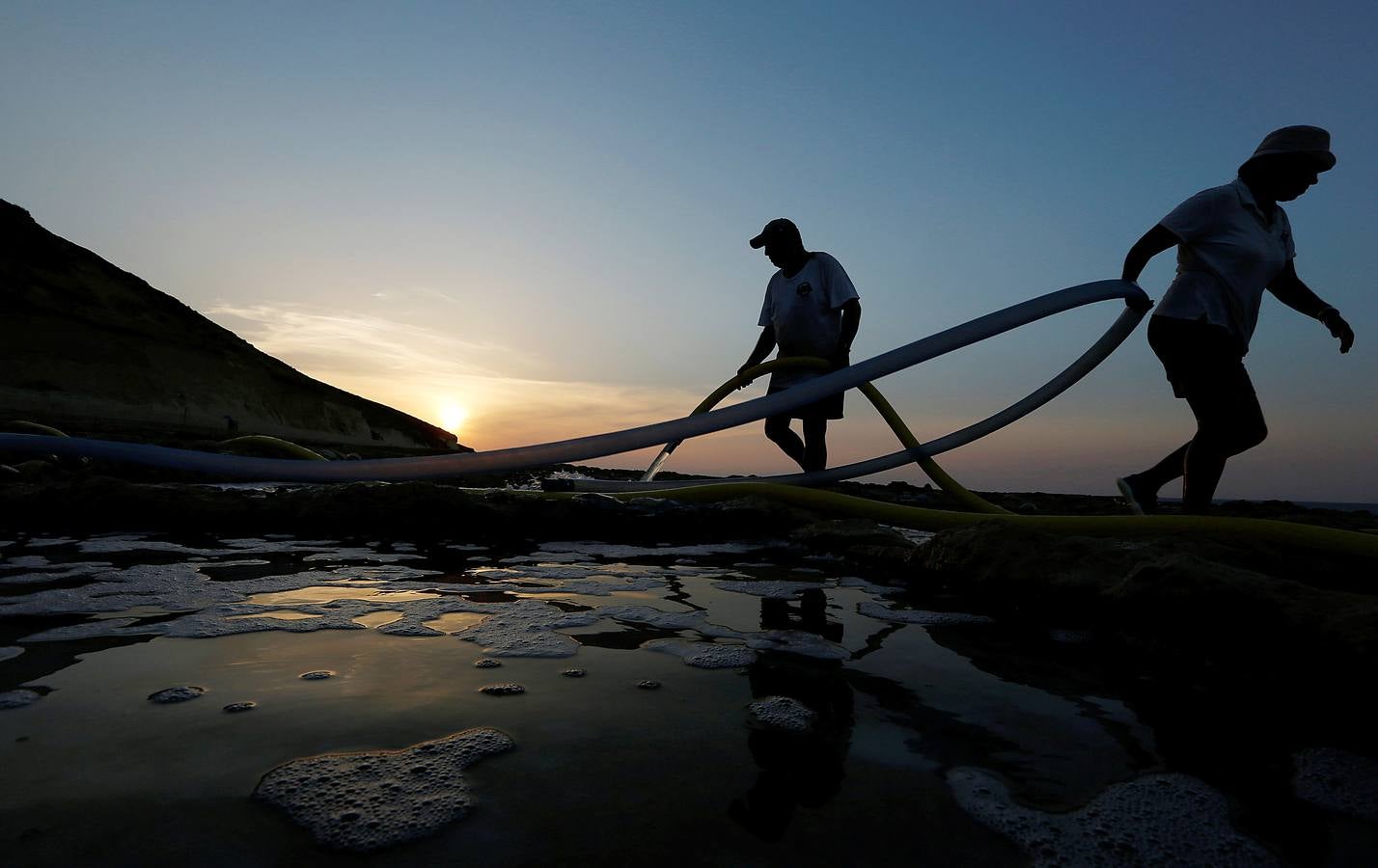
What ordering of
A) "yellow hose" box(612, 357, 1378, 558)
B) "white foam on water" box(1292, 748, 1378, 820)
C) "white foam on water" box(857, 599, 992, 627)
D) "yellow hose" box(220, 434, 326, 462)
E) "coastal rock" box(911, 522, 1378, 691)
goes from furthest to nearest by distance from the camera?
"yellow hose" box(220, 434, 326, 462), "yellow hose" box(612, 357, 1378, 558), "white foam on water" box(857, 599, 992, 627), "coastal rock" box(911, 522, 1378, 691), "white foam on water" box(1292, 748, 1378, 820)

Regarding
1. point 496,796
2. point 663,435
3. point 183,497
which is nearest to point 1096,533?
point 663,435

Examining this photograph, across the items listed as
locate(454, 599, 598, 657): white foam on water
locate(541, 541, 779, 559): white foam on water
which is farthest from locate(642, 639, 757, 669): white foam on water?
locate(541, 541, 779, 559): white foam on water

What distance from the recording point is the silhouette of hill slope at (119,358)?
31750mm

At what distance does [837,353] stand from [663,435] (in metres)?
Answer: 1.96

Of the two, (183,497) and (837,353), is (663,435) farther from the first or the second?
(183,497)

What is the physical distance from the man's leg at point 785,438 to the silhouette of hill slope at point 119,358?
31.9 meters

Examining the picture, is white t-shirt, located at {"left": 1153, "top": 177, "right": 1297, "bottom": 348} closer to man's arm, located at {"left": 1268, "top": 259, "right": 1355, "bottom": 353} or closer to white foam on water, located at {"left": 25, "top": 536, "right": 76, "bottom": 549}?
man's arm, located at {"left": 1268, "top": 259, "right": 1355, "bottom": 353}

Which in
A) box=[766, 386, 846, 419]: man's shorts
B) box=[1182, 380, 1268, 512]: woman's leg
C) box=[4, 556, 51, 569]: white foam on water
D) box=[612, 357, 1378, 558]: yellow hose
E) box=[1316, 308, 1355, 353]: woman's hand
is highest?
box=[1316, 308, 1355, 353]: woman's hand

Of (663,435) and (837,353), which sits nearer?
(663,435)

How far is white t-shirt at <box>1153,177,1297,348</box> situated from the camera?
3.08m

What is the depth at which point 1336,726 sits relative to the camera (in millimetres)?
1222

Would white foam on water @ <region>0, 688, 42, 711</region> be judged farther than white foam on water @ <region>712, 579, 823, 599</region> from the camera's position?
No

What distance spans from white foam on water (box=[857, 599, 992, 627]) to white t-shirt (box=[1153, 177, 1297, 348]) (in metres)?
2.23

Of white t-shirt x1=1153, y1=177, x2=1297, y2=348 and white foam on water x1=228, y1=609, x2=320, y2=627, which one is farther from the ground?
white t-shirt x1=1153, y1=177, x2=1297, y2=348
